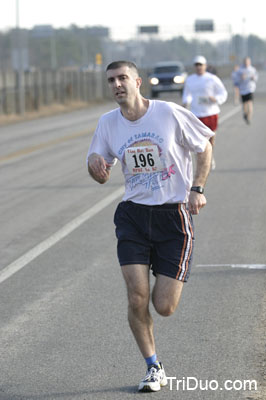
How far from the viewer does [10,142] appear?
25.3 metres

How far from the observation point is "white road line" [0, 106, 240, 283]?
29.6 ft

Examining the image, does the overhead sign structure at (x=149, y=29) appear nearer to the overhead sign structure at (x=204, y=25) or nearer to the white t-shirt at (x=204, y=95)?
the overhead sign structure at (x=204, y=25)

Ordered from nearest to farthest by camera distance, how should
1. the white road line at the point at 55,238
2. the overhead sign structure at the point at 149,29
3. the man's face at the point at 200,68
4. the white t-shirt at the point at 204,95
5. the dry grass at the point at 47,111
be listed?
1. the white road line at the point at 55,238
2. the white t-shirt at the point at 204,95
3. the man's face at the point at 200,68
4. the dry grass at the point at 47,111
5. the overhead sign structure at the point at 149,29

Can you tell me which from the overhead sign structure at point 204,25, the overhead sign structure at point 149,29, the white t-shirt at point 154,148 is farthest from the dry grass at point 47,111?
the overhead sign structure at point 204,25

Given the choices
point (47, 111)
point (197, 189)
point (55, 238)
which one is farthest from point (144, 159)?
point (47, 111)

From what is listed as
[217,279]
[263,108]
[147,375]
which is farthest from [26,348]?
[263,108]

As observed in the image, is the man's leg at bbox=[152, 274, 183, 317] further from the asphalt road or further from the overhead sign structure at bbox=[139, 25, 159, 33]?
the overhead sign structure at bbox=[139, 25, 159, 33]

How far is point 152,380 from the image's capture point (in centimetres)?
545

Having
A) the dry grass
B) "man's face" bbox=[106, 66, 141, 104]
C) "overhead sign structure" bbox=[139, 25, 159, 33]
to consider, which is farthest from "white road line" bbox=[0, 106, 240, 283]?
"overhead sign structure" bbox=[139, 25, 159, 33]

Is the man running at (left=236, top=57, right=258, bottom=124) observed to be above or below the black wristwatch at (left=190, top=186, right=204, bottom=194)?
below

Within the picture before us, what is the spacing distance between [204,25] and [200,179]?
114956 millimetres

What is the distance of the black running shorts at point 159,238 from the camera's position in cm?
552

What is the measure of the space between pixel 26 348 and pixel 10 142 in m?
19.2

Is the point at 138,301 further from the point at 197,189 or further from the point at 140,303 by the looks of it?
the point at 197,189
